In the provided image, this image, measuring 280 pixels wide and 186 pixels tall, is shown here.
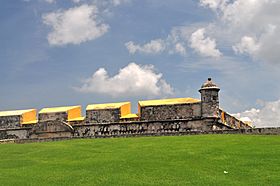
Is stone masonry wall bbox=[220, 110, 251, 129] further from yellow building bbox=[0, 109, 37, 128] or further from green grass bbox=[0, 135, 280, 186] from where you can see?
yellow building bbox=[0, 109, 37, 128]

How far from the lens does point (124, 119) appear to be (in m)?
38.3

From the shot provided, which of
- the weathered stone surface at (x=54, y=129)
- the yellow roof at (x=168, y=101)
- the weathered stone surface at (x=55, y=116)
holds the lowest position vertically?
the weathered stone surface at (x=54, y=129)

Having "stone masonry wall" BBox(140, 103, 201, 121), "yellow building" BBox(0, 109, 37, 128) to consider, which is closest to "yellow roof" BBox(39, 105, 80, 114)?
"yellow building" BBox(0, 109, 37, 128)

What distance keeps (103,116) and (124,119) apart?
2115mm

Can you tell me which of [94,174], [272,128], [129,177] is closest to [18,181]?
[94,174]

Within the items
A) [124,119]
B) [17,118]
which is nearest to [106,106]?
[124,119]

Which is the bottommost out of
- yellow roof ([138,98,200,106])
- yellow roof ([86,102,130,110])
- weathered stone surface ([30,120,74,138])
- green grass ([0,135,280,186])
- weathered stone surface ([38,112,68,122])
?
green grass ([0,135,280,186])

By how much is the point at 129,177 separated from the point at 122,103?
22.8m

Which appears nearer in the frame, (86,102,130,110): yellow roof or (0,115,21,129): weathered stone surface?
(86,102,130,110): yellow roof

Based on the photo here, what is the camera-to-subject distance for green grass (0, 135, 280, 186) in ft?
54.0

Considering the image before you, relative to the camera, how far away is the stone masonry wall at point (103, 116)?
3859 cm

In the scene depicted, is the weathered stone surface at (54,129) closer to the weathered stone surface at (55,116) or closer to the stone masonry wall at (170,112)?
the weathered stone surface at (55,116)

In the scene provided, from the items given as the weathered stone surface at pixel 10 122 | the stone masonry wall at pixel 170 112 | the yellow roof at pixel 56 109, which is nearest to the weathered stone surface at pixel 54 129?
the yellow roof at pixel 56 109

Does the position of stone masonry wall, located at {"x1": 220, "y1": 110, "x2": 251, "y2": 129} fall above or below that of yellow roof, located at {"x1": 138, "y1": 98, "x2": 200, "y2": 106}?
below
